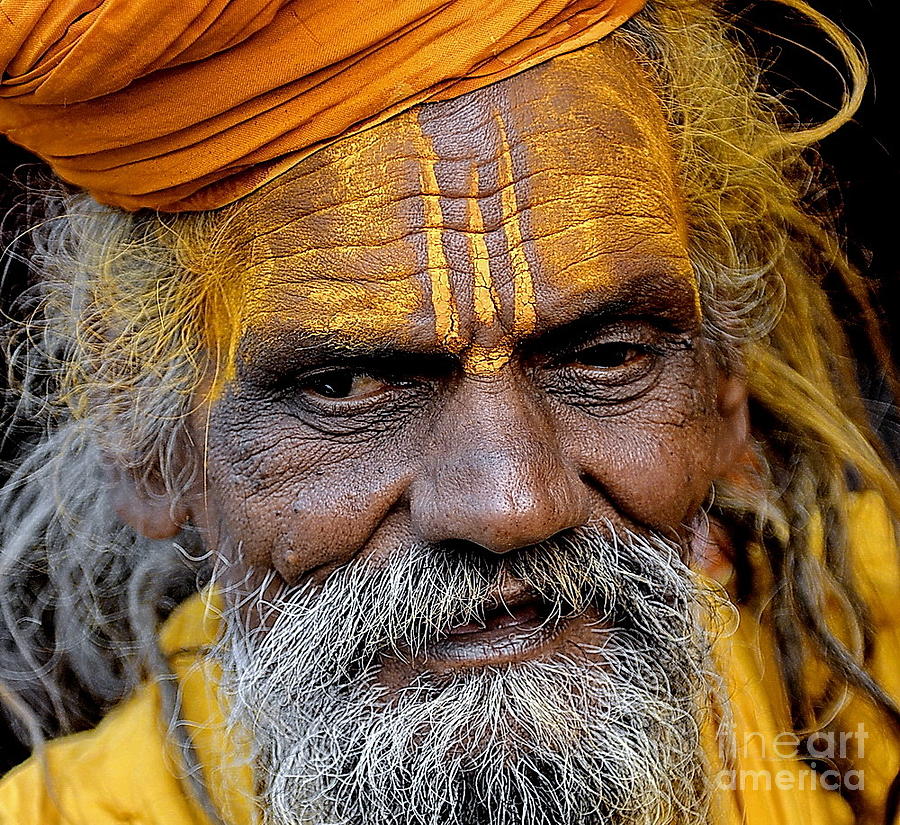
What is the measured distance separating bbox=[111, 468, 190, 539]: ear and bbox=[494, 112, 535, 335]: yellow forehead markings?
0.76m

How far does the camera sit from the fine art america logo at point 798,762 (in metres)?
2.29

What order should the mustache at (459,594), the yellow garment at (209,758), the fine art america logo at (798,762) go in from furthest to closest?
the fine art america logo at (798,762), the yellow garment at (209,758), the mustache at (459,594)

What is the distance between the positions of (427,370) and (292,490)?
28 cm

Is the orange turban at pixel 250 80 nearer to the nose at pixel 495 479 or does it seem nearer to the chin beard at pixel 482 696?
the nose at pixel 495 479

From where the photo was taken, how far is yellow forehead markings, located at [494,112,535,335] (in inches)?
65.7

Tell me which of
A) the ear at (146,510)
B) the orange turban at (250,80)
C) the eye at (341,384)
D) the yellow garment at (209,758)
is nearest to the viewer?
the orange turban at (250,80)

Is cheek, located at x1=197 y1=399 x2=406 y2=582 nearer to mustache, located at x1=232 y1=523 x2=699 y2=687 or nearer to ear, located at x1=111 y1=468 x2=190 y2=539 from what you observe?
mustache, located at x1=232 y1=523 x2=699 y2=687

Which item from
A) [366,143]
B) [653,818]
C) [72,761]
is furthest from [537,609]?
[72,761]

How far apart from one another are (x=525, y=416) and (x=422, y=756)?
51cm

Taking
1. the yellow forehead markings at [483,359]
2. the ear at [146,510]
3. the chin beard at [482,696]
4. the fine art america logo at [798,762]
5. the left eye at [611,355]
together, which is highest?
the left eye at [611,355]

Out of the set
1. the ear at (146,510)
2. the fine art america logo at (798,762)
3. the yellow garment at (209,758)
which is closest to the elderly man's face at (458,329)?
the ear at (146,510)

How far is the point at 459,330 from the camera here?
166 cm

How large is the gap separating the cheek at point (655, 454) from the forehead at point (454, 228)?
19cm

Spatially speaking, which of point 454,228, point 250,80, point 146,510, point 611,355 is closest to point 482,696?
point 611,355
